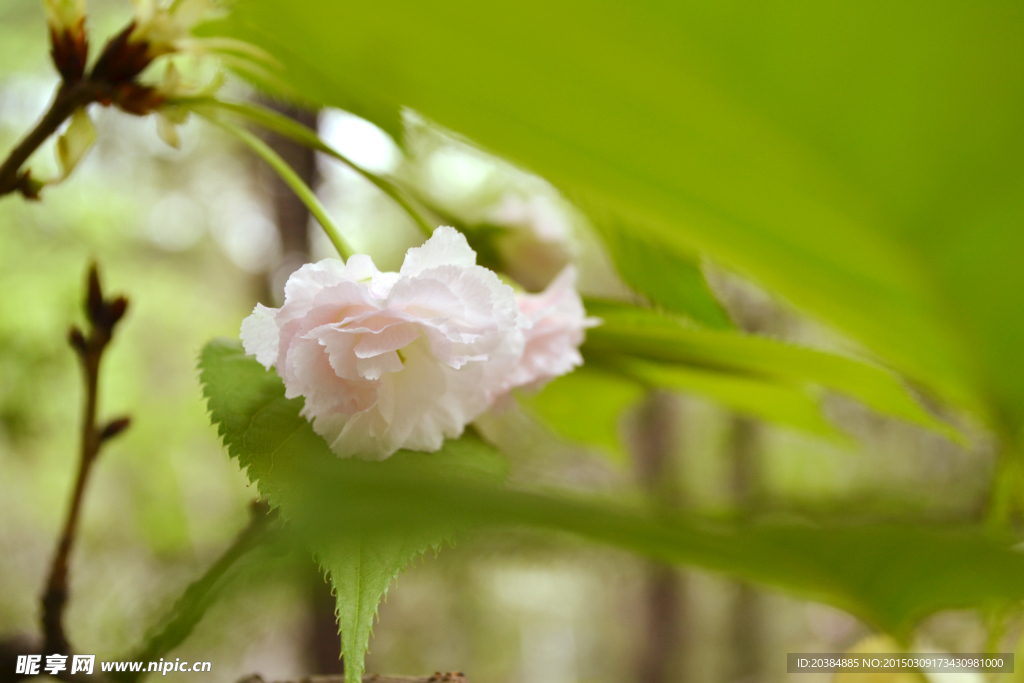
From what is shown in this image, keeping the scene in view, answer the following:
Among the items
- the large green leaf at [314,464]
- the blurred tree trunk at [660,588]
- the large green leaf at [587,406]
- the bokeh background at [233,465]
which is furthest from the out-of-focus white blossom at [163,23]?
the blurred tree trunk at [660,588]

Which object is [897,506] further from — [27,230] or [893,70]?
[27,230]

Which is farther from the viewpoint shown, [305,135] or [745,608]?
[745,608]

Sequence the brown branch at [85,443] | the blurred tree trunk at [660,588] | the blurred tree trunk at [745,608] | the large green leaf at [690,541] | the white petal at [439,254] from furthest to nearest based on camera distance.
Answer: the blurred tree trunk at [745,608] → the blurred tree trunk at [660,588] → the brown branch at [85,443] → the white petal at [439,254] → the large green leaf at [690,541]

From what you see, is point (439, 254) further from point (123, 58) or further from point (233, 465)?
point (233, 465)

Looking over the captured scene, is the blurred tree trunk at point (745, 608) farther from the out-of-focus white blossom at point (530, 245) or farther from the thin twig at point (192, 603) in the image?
the thin twig at point (192, 603)

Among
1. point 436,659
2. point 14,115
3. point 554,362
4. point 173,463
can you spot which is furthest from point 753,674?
point 14,115

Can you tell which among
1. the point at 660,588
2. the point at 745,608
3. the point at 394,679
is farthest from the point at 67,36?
the point at 745,608
